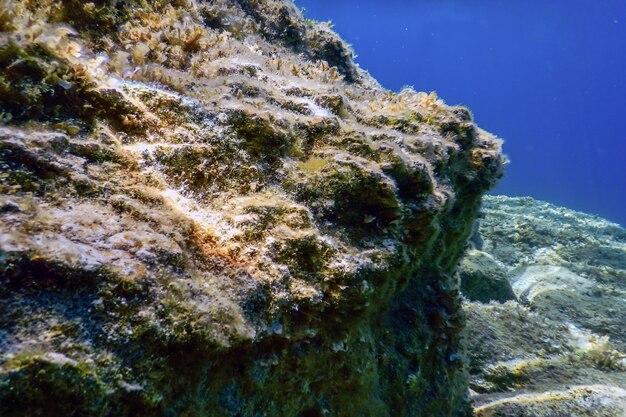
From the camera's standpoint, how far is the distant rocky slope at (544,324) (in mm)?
3408

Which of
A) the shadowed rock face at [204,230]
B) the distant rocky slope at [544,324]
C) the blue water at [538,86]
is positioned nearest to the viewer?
the shadowed rock face at [204,230]

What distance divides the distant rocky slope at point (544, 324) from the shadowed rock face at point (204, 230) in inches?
49.2

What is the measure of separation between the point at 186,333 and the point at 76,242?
566 mm

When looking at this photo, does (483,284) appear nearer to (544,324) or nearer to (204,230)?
(544,324)

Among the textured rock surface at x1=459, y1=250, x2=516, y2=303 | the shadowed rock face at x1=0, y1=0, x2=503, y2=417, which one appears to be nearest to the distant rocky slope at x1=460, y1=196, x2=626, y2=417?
the textured rock surface at x1=459, y1=250, x2=516, y2=303

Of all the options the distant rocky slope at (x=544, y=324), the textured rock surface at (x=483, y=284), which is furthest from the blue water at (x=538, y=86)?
the textured rock surface at (x=483, y=284)

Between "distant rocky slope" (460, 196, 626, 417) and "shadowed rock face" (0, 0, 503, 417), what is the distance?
1249 mm

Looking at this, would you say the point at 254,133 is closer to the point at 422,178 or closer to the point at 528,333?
the point at 422,178

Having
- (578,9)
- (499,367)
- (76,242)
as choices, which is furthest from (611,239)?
(578,9)

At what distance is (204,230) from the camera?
5.94 ft

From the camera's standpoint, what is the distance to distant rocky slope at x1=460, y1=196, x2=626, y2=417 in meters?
3.41

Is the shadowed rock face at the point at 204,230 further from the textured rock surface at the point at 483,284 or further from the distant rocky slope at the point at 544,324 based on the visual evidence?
the textured rock surface at the point at 483,284

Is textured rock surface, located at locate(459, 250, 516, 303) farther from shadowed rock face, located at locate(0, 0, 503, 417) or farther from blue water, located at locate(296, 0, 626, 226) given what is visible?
blue water, located at locate(296, 0, 626, 226)

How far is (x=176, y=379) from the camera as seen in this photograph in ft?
4.58
